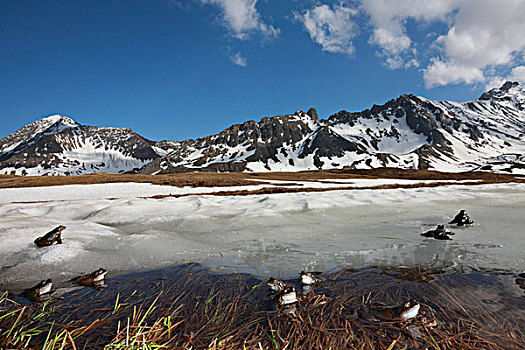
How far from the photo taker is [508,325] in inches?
99.3

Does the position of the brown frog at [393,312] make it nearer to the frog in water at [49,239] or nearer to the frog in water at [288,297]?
the frog in water at [288,297]

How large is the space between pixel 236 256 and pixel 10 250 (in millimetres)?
4492

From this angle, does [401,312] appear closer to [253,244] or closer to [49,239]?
[253,244]

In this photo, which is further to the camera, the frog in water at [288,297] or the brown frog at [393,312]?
the frog in water at [288,297]

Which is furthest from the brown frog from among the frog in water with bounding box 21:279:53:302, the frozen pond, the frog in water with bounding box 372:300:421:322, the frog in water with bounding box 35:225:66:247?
the frog in water with bounding box 35:225:66:247

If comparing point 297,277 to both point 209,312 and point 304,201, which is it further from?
point 304,201

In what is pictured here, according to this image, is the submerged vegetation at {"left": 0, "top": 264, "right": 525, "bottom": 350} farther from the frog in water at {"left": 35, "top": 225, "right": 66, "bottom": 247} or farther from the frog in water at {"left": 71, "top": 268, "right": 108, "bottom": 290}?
the frog in water at {"left": 35, "top": 225, "right": 66, "bottom": 247}

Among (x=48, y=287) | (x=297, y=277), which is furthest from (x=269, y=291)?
(x=48, y=287)

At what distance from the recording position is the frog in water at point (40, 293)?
324cm

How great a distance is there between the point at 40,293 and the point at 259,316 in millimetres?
2926

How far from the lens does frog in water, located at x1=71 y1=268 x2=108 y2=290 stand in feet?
12.2

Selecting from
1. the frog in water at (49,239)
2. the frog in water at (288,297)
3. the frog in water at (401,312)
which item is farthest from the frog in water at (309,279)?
the frog in water at (49,239)

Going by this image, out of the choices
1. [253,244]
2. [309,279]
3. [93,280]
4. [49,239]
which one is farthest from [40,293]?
[253,244]

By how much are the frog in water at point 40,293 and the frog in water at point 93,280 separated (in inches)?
16.4
